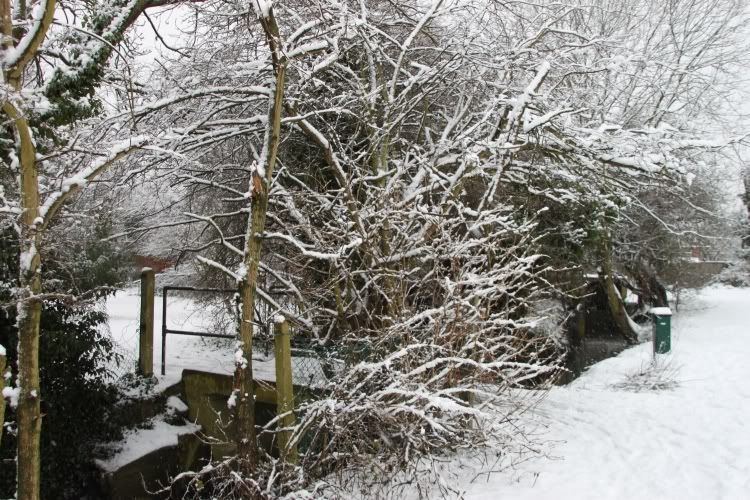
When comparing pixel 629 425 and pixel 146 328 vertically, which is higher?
pixel 146 328

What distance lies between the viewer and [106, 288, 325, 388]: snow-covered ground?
26.8ft

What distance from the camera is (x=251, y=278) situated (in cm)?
439

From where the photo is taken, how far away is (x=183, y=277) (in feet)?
43.2

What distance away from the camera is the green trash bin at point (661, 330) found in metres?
9.92

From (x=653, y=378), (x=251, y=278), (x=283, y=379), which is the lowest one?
(x=653, y=378)

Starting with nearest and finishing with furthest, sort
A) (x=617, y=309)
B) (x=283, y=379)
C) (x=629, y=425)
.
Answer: (x=283, y=379) < (x=629, y=425) < (x=617, y=309)

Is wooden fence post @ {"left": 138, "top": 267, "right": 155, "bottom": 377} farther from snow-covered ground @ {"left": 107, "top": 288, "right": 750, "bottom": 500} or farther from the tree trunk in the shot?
the tree trunk

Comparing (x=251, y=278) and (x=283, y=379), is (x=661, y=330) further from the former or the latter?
(x=251, y=278)

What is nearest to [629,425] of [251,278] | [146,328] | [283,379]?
[283,379]

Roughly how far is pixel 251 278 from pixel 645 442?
3.84 metres

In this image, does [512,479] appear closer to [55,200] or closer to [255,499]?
[255,499]

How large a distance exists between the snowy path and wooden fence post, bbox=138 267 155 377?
187 inches

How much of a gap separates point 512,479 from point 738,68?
41.3 ft

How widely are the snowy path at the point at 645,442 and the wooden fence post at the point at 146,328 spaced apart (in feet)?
15.6
